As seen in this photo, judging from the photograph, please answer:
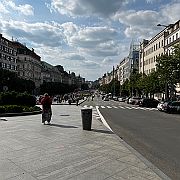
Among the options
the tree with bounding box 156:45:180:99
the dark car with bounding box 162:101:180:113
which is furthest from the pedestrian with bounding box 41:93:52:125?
the tree with bounding box 156:45:180:99

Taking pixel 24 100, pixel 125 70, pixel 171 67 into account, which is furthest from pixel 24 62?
pixel 24 100

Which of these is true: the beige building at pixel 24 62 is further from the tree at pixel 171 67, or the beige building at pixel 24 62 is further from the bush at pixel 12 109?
the bush at pixel 12 109

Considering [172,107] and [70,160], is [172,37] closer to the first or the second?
[172,107]

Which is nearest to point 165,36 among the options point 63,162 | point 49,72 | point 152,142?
point 152,142

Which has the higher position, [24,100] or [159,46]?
[159,46]

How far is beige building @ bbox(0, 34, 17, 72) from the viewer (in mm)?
105787

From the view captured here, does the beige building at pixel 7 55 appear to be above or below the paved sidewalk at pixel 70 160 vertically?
above

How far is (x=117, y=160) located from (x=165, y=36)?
6973 centimetres

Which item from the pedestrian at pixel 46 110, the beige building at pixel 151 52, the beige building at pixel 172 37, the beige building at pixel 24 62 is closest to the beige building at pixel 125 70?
the beige building at pixel 24 62

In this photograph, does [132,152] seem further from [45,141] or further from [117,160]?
[45,141]

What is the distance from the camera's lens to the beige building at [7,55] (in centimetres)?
10579

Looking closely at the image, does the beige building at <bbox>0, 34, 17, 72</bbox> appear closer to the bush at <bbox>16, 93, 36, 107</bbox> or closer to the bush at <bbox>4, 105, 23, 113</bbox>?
the bush at <bbox>16, 93, 36, 107</bbox>

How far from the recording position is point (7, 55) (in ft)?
365

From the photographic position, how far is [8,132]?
13.3 metres
